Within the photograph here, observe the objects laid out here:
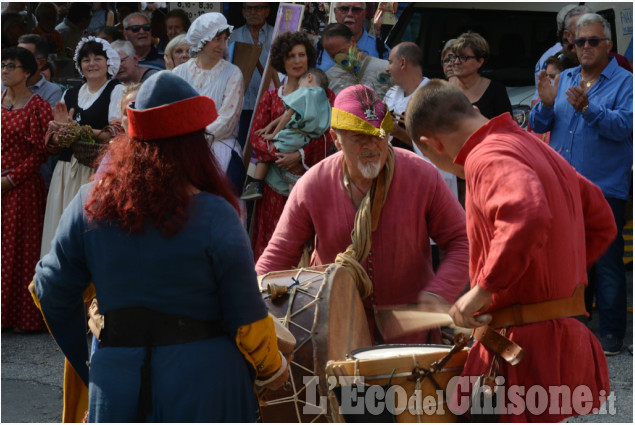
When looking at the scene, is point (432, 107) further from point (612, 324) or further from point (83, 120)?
point (83, 120)

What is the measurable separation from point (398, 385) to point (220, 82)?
4.71 metres

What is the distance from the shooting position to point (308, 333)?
3.86 meters

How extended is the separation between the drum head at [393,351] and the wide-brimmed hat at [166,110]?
3.61ft

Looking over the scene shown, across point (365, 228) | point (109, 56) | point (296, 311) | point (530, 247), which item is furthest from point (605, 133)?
point (109, 56)

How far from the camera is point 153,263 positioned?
9.82 ft

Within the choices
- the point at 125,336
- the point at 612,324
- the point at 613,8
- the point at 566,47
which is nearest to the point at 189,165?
the point at 125,336

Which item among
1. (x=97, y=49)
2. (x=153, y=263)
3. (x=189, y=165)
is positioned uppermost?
(x=97, y=49)

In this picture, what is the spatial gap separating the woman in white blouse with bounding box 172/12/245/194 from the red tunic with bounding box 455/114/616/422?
14.6 ft

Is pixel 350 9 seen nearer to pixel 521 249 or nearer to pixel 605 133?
pixel 605 133

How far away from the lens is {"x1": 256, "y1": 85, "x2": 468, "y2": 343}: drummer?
14.5ft

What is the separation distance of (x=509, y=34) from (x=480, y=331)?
634 cm

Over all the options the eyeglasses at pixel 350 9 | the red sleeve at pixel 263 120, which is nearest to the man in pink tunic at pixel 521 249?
the red sleeve at pixel 263 120

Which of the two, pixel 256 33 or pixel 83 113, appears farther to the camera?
pixel 256 33

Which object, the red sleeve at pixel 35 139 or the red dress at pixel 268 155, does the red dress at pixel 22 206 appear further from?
the red dress at pixel 268 155
